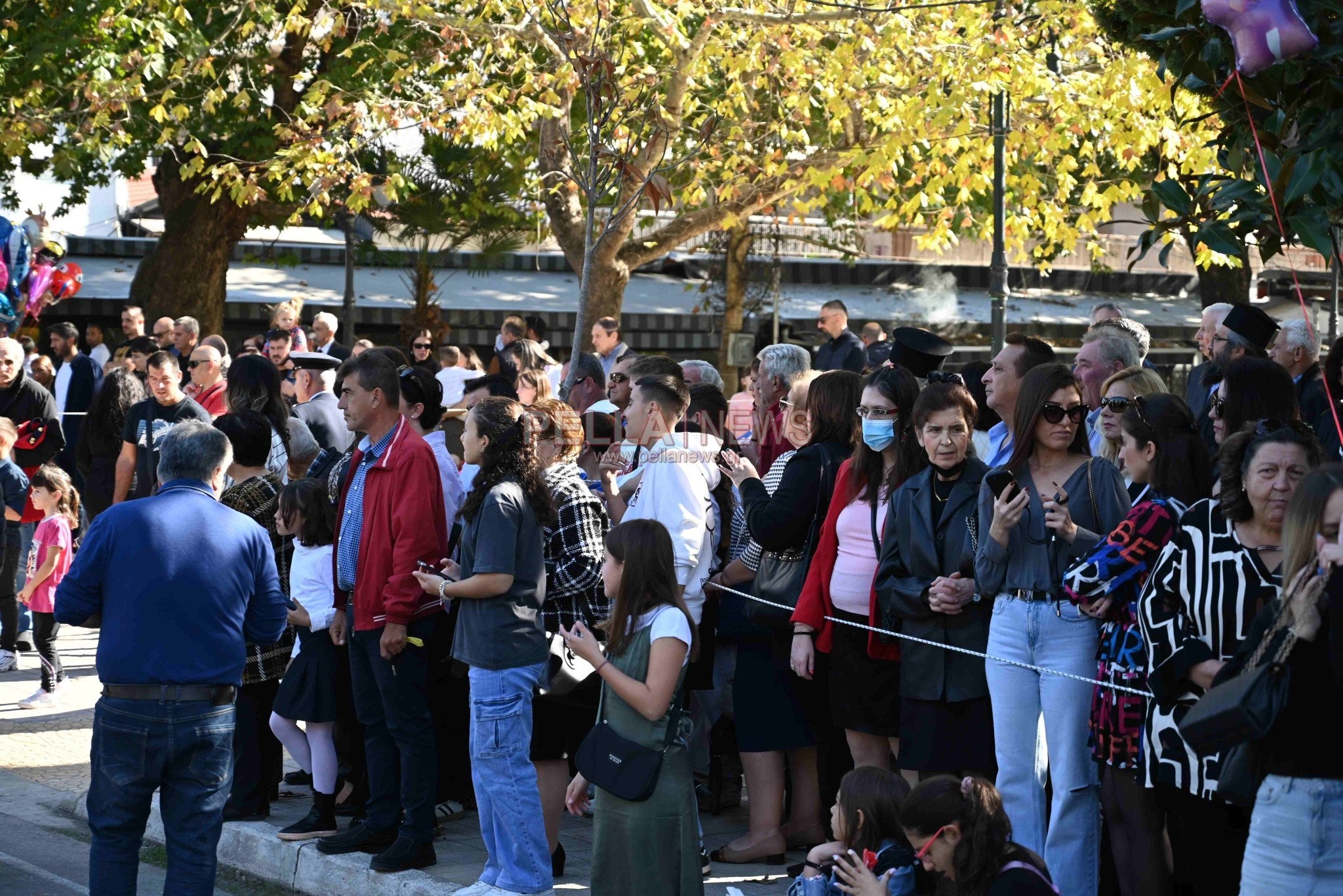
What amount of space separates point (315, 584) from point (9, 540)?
14.1 feet

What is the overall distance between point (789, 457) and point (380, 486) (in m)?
1.73

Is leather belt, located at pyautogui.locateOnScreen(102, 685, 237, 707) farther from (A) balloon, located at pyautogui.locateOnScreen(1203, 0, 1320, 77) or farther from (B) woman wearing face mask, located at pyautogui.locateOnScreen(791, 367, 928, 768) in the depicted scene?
(A) balloon, located at pyautogui.locateOnScreen(1203, 0, 1320, 77)

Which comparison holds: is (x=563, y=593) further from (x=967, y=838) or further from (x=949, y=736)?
(x=967, y=838)

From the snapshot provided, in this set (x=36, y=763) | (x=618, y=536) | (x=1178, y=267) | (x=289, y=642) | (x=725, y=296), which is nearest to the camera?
(x=618, y=536)

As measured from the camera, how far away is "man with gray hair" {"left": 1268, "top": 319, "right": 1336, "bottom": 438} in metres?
6.71

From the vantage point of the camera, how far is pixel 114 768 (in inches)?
211

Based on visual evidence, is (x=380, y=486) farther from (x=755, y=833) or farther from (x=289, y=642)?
(x=755, y=833)

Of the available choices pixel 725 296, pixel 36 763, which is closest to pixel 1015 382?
pixel 36 763

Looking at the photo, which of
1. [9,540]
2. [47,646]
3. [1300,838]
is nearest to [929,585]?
[1300,838]

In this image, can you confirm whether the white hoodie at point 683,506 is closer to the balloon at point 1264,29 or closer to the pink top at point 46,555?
the balloon at point 1264,29

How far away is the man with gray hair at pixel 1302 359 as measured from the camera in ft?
22.0

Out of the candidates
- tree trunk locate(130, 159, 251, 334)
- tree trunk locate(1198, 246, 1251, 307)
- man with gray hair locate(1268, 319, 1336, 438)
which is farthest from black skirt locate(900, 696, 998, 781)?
tree trunk locate(1198, 246, 1251, 307)

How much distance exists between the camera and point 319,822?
6.97m

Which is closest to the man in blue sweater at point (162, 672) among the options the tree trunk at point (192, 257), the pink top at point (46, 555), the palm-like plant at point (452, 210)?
the pink top at point (46, 555)
